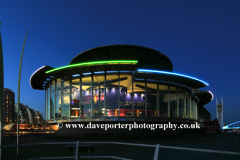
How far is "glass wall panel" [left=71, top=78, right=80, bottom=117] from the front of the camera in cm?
2934

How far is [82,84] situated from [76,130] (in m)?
6.47

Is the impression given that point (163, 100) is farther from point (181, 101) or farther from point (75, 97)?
point (75, 97)

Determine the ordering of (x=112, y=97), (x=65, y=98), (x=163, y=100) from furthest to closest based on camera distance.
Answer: (x=163, y=100)
(x=65, y=98)
(x=112, y=97)

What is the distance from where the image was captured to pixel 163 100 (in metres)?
30.9

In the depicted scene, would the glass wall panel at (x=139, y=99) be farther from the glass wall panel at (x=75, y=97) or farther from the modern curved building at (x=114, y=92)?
the glass wall panel at (x=75, y=97)

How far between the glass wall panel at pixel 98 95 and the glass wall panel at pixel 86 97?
0.71m

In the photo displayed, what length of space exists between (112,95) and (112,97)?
0.27 meters

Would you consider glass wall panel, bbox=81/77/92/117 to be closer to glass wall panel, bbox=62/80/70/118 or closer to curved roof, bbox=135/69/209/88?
glass wall panel, bbox=62/80/70/118

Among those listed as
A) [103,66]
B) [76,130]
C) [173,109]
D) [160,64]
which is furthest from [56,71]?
[160,64]

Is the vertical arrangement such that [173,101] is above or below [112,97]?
below

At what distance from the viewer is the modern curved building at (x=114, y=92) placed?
27953 millimetres

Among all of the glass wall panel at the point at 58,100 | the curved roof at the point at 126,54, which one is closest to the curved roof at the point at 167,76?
the curved roof at the point at 126,54

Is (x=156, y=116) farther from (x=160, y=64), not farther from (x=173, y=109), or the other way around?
(x=160, y=64)

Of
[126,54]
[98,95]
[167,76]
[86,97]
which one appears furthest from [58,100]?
[167,76]
